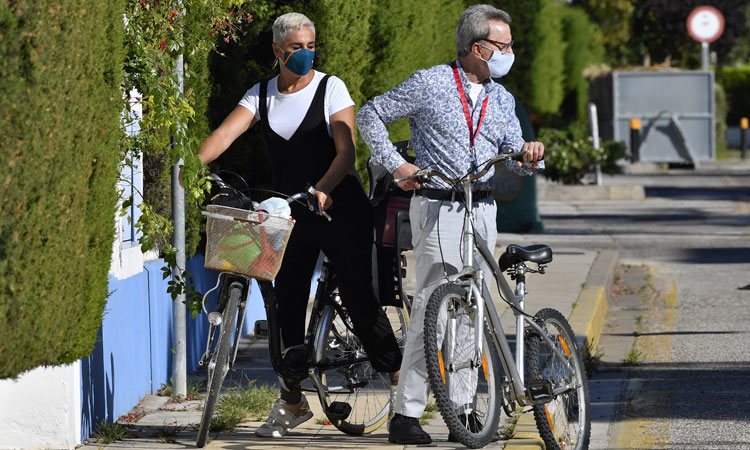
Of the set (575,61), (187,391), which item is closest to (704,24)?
(575,61)

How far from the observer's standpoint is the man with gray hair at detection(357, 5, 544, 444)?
6367 mm

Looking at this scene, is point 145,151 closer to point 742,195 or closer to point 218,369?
point 218,369

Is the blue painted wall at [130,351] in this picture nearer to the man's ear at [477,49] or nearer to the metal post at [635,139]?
the man's ear at [477,49]

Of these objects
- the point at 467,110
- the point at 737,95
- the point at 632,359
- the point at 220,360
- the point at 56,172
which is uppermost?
the point at 737,95

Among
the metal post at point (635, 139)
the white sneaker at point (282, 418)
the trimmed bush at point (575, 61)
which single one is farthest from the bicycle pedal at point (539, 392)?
the trimmed bush at point (575, 61)

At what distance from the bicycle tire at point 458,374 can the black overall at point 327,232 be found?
62 centimetres

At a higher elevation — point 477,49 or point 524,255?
point 477,49

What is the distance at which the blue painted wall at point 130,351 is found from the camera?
6895 mm

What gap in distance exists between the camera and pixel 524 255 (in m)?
6.36

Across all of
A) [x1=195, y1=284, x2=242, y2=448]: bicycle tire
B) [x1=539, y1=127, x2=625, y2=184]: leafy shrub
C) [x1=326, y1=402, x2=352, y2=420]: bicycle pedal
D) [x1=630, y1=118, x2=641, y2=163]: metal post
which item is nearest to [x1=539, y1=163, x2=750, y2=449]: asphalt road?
[x1=539, y1=127, x2=625, y2=184]: leafy shrub

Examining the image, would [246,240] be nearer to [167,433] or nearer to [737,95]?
[167,433]

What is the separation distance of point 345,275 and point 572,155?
18.0m

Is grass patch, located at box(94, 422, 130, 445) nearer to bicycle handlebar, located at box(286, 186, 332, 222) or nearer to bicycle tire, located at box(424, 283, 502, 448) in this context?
bicycle handlebar, located at box(286, 186, 332, 222)

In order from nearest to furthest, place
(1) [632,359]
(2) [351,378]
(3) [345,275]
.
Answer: (3) [345,275] → (2) [351,378] → (1) [632,359]
